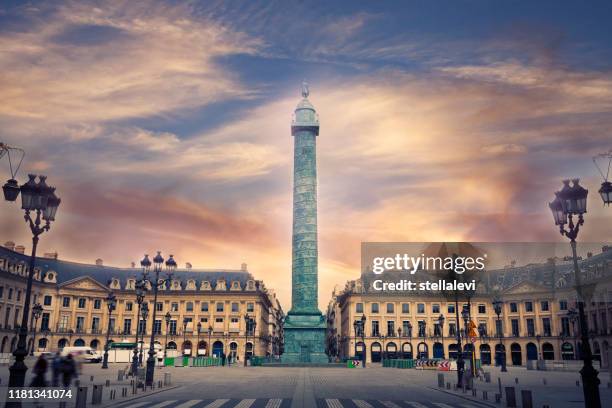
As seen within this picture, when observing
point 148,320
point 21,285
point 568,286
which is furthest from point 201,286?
point 568,286

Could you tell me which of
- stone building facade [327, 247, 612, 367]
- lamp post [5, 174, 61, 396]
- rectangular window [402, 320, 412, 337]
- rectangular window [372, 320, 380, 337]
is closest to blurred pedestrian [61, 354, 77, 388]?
lamp post [5, 174, 61, 396]

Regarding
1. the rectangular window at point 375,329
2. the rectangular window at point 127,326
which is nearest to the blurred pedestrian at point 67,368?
the rectangular window at point 375,329

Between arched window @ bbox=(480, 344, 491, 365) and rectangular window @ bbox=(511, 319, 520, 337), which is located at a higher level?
rectangular window @ bbox=(511, 319, 520, 337)

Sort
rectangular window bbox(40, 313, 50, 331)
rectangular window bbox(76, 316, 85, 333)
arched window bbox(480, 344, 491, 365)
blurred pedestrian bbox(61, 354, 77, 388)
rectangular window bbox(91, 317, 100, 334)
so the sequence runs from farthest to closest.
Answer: rectangular window bbox(91, 317, 100, 334) → rectangular window bbox(76, 316, 85, 333) → arched window bbox(480, 344, 491, 365) → rectangular window bbox(40, 313, 50, 331) → blurred pedestrian bbox(61, 354, 77, 388)

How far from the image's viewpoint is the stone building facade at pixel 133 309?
83125 millimetres

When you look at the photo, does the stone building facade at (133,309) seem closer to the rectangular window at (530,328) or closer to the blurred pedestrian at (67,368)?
the rectangular window at (530,328)

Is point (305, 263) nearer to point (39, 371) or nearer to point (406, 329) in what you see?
point (406, 329)

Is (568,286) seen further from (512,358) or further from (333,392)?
(333,392)

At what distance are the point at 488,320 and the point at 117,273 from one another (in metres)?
63.2

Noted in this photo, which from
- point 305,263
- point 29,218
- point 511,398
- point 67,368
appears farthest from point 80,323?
point 511,398

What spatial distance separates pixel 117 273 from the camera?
94.2 meters

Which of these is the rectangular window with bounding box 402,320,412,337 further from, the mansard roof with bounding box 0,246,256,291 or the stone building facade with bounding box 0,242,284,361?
the mansard roof with bounding box 0,246,256,291

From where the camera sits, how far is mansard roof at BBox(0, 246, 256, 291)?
8706cm

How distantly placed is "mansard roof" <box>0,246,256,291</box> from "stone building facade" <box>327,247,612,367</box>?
2096cm
